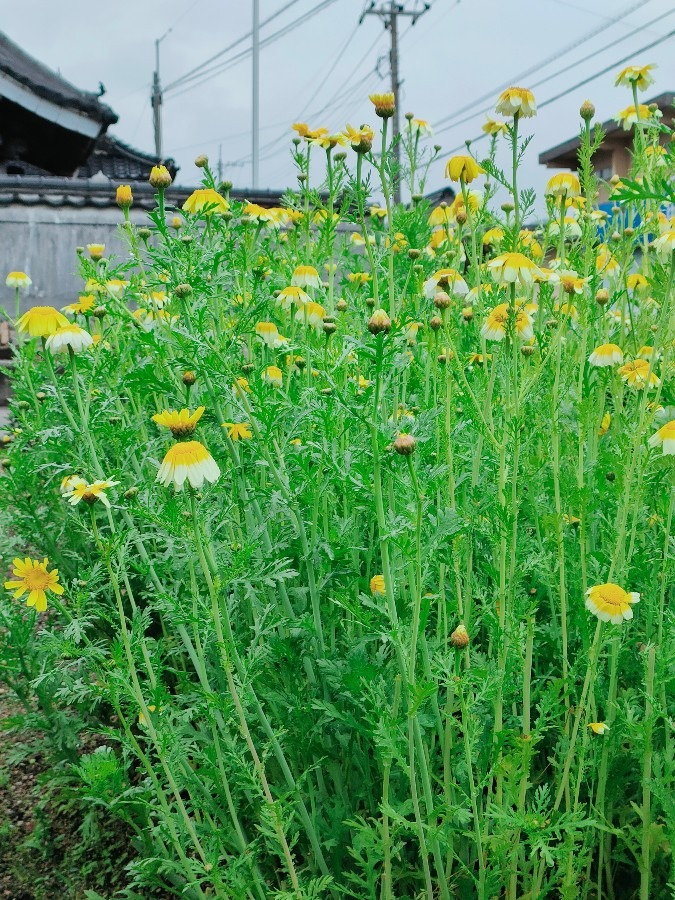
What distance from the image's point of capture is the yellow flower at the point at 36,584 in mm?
1749

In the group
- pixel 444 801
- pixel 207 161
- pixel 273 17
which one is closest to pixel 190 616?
pixel 444 801

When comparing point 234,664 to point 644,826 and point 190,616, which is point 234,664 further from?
point 644,826

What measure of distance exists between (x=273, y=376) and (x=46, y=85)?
30.6ft

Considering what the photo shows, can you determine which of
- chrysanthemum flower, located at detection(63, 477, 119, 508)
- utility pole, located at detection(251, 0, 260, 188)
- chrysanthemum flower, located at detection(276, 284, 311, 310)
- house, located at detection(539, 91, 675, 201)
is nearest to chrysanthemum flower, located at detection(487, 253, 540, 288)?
chrysanthemum flower, located at detection(276, 284, 311, 310)

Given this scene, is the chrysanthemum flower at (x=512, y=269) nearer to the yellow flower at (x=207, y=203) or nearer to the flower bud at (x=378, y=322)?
the flower bud at (x=378, y=322)

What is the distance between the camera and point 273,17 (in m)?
21.8

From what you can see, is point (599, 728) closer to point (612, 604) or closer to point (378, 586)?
point (612, 604)

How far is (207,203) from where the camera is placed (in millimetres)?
1801

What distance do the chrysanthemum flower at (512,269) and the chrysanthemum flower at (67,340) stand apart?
93 cm

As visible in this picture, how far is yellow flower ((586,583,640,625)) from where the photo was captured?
1481 mm

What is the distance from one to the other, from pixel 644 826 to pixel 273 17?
78.9ft

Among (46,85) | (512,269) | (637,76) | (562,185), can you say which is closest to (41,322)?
(512,269)

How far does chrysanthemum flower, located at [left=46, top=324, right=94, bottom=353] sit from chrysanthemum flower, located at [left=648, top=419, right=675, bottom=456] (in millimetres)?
1264

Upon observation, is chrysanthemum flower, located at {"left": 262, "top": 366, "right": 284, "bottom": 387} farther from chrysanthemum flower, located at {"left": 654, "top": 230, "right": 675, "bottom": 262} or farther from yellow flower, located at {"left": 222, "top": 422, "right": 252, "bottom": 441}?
chrysanthemum flower, located at {"left": 654, "top": 230, "right": 675, "bottom": 262}
